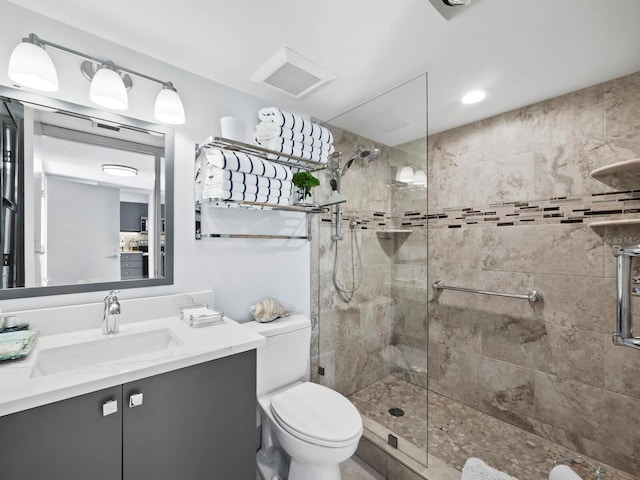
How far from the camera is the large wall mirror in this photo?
47.1 inches

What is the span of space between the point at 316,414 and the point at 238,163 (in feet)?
4.31

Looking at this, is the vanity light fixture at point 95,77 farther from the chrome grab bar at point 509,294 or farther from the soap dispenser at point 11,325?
the chrome grab bar at point 509,294

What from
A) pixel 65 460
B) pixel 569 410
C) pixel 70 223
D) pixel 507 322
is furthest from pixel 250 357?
pixel 569 410

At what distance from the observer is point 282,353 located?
167 centimetres

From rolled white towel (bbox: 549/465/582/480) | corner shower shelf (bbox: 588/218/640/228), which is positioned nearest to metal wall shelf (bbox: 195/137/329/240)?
corner shower shelf (bbox: 588/218/640/228)

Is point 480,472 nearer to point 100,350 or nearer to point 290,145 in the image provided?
point 100,350

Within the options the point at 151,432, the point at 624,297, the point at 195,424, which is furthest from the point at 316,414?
the point at 624,297

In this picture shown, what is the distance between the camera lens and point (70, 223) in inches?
51.4

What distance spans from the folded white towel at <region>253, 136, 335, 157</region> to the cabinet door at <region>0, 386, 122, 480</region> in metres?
1.34

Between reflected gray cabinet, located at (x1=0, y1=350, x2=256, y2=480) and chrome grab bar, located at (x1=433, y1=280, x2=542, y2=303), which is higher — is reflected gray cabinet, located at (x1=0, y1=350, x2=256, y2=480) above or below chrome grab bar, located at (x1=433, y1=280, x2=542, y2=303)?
below

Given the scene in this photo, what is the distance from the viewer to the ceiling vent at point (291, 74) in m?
1.50

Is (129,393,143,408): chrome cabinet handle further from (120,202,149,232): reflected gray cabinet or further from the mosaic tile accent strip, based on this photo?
the mosaic tile accent strip

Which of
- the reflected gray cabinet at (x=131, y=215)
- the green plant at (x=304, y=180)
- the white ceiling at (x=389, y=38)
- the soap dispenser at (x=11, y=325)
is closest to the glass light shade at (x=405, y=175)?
Result: the white ceiling at (x=389, y=38)

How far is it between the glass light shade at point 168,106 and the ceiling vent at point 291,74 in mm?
450
